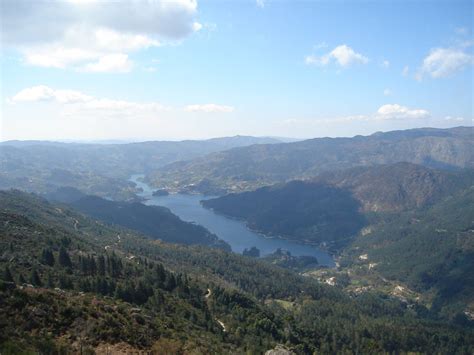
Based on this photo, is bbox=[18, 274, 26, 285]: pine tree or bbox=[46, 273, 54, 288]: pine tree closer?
bbox=[18, 274, 26, 285]: pine tree

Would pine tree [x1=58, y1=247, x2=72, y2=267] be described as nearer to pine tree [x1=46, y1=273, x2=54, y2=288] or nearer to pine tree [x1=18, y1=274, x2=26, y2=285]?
pine tree [x1=46, y1=273, x2=54, y2=288]

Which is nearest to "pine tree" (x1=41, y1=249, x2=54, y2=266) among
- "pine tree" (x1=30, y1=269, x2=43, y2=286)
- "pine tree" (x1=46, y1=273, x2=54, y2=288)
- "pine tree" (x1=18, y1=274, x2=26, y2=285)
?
"pine tree" (x1=46, y1=273, x2=54, y2=288)

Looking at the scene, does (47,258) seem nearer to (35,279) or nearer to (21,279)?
(35,279)

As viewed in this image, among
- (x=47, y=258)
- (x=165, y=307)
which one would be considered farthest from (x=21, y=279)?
(x=165, y=307)

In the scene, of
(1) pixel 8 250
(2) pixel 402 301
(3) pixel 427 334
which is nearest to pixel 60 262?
(1) pixel 8 250

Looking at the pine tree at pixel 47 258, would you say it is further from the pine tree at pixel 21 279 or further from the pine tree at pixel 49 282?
the pine tree at pixel 21 279

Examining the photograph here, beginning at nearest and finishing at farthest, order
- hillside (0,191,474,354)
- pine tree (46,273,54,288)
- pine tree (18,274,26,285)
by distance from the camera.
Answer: hillside (0,191,474,354) → pine tree (18,274,26,285) → pine tree (46,273,54,288)

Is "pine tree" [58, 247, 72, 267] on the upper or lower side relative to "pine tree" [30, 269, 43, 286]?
lower

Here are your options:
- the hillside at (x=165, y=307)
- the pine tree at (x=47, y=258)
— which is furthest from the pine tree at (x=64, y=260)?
the pine tree at (x=47, y=258)

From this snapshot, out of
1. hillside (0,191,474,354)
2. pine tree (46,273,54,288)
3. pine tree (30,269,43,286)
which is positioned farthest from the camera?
pine tree (46,273,54,288)

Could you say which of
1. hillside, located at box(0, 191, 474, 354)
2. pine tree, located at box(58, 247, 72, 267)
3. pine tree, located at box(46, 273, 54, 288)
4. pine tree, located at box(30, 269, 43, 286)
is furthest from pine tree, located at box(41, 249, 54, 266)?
pine tree, located at box(30, 269, 43, 286)
